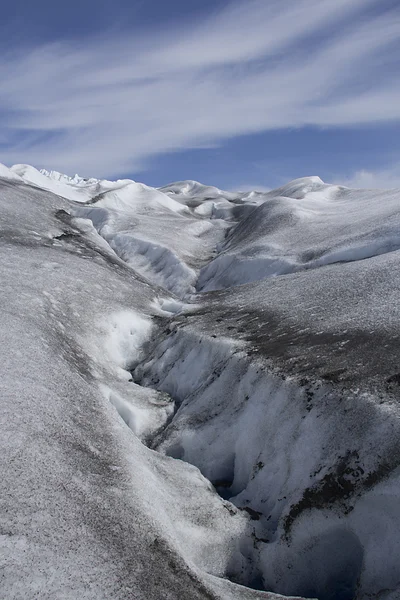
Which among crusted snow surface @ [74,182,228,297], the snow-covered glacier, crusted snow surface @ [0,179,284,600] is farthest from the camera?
crusted snow surface @ [74,182,228,297]

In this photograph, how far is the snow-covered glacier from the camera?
27.3 ft

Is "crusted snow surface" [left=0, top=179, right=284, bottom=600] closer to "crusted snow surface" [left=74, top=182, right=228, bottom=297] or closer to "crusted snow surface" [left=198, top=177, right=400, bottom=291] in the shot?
"crusted snow surface" [left=198, top=177, right=400, bottom=291]

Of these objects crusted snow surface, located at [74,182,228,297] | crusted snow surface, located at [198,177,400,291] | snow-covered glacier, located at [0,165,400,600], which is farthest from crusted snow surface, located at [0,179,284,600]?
crusted snow surface, located at [74,182,228,297]

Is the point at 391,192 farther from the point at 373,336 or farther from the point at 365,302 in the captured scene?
the point at 373,336

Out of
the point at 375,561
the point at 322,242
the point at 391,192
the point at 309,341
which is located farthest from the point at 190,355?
the point at 391,192

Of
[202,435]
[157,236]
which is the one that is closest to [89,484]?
[202,435]

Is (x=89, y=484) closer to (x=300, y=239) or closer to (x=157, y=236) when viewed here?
(x=300, y=239)

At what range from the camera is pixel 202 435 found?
1402cm

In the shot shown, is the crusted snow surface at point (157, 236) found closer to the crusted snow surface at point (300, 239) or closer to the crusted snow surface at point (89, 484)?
the crusted snow surface at point (300, 239)

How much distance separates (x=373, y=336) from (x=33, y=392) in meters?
8.43

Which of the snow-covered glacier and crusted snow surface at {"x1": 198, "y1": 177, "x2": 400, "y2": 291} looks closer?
the snow-covered glacier

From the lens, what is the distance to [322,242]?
1135 inches

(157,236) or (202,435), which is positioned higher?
(157,236)

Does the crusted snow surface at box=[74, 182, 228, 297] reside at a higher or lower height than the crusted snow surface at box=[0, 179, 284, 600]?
higher
